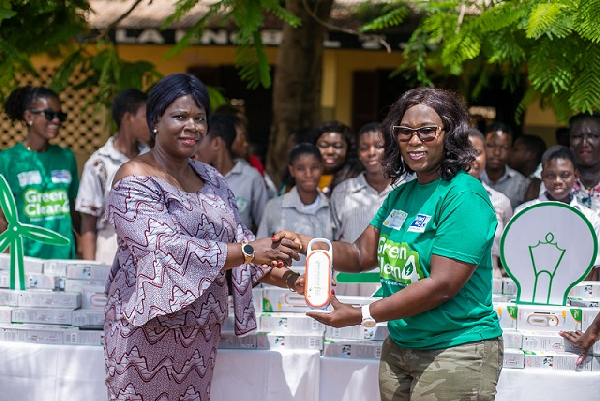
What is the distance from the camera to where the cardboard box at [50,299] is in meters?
3.81

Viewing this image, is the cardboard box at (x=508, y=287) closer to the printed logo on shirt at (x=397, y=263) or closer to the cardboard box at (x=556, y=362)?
the cardboard box at (x=556, y=362)

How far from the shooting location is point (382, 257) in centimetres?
297

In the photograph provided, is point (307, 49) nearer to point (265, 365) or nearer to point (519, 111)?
point (519, 111)

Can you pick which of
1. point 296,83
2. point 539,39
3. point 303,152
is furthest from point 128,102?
point 539,39

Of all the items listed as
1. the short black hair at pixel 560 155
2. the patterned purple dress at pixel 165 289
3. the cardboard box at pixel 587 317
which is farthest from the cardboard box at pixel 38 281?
the short black hair at pixel 560 155

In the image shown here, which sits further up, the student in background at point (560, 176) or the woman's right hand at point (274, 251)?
the student in background at point (560, 176)

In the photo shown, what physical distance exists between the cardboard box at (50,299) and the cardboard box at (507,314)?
1.99 metres

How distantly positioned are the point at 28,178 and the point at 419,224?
118 inches

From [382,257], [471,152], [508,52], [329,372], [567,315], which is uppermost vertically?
[508,52]

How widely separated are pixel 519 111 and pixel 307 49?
7.79ft

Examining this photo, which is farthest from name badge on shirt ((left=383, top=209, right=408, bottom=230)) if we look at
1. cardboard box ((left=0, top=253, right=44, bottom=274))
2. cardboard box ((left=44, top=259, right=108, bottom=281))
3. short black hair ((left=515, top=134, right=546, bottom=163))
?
short black hair ((left=515, top=134, right=546, bottom=163))

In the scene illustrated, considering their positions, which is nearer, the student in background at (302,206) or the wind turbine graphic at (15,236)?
the wind turbine graphic at (15,236)

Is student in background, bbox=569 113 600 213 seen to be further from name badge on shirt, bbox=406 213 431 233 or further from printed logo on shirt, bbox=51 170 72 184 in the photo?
printed logo on shirt, bbox=51 170 72 184

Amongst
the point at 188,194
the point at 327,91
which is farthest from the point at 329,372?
the point at 327,91
